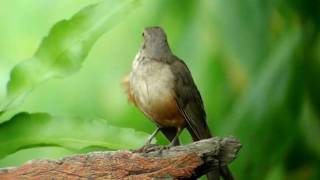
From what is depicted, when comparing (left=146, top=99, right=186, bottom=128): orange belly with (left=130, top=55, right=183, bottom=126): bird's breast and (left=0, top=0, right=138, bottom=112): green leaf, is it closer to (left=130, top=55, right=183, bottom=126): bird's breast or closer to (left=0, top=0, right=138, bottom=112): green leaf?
(left=130, top=55, right=183, bottom=126): bird's breast

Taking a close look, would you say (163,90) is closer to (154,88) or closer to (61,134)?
(154,88)

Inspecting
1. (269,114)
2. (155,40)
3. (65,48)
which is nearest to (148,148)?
(155,40)

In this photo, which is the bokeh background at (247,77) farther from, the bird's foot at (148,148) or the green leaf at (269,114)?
the bird's foot at (148,148)

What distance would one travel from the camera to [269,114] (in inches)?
88.4

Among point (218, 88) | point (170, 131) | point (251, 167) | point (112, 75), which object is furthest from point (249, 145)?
point (170, 131)

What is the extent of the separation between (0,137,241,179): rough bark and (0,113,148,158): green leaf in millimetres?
216

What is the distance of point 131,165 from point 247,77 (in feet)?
3.72

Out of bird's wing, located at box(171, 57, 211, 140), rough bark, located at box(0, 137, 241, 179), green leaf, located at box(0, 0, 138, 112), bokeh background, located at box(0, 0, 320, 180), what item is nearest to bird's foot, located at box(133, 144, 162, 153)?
rough bark, located at box(0, 137, 241, 179)

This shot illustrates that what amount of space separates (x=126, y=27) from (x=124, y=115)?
0.31 meters

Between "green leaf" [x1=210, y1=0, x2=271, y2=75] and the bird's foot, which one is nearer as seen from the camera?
the bird's foot

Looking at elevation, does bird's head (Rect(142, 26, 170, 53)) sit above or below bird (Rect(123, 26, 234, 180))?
above

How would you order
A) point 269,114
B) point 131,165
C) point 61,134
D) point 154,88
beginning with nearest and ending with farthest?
point 131,165
point 154,88
point 61,134
point 269,114

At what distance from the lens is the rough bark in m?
1.19

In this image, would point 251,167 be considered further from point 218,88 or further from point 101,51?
point 101,51
